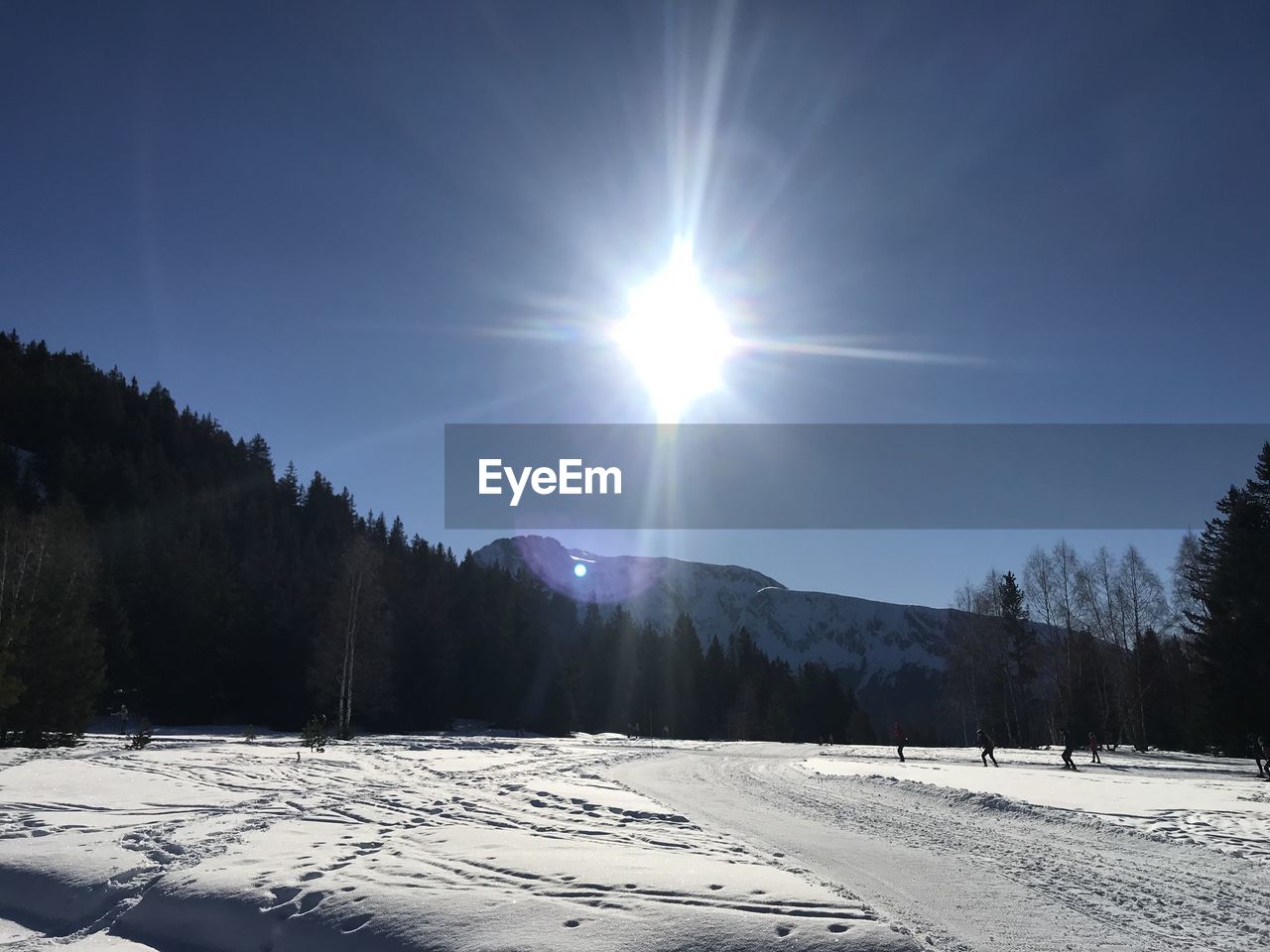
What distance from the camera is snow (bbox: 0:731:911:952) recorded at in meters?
5.97

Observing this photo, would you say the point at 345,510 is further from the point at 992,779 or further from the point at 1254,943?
the point at 1254,943

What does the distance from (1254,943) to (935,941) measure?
2.74 metres

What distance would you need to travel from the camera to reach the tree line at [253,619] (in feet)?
99.5

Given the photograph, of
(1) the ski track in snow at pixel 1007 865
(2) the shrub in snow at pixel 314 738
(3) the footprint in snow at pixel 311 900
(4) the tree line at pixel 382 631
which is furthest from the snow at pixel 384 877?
(4) the tree line at pixel 382 631

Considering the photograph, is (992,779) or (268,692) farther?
(268,692)

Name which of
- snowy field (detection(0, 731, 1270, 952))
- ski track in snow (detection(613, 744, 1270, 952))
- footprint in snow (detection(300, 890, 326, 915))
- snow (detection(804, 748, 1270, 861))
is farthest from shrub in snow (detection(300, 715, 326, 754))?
footprint in snow (detection(300, 890, 326, 915))

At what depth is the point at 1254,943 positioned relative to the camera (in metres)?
6.14

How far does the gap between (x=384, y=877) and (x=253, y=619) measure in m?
55.8

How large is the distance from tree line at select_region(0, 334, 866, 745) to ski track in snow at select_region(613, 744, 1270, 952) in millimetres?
22504

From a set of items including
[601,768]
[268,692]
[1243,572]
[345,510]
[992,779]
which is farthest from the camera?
[345,510]

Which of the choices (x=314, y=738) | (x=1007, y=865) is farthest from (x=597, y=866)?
(x=314, y=738)

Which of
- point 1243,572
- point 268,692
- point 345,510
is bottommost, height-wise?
point 268,692

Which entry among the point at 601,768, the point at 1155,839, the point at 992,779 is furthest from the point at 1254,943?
the point at 601,768

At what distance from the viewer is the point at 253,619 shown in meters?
55.8
